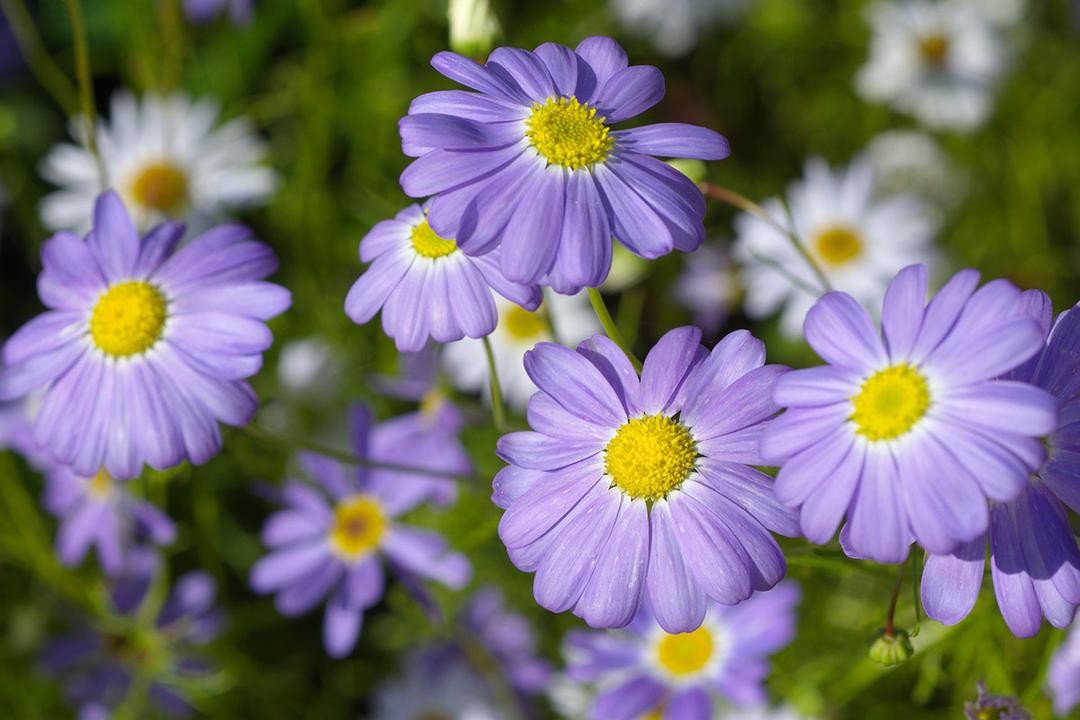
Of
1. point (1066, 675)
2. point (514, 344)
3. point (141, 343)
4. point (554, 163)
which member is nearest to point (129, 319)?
point (141, 343)

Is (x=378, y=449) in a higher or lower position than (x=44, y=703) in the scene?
higher

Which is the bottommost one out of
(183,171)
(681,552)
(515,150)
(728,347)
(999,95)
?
(681,552)

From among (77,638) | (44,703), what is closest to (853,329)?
(77,638)

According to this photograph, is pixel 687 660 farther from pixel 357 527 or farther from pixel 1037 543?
pixel 1037 543

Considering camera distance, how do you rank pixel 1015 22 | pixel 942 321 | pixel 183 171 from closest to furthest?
pixel 942 321
pixel 183 171
pixel 1015 22

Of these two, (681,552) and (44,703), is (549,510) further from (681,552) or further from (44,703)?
(44,703)

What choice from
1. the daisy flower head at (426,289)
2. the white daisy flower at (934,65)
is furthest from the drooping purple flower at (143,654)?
the white daisy flower at (934,65)

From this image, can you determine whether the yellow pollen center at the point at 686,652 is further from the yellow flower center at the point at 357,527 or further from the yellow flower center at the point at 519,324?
the yellow flower center at the point at 519,324
